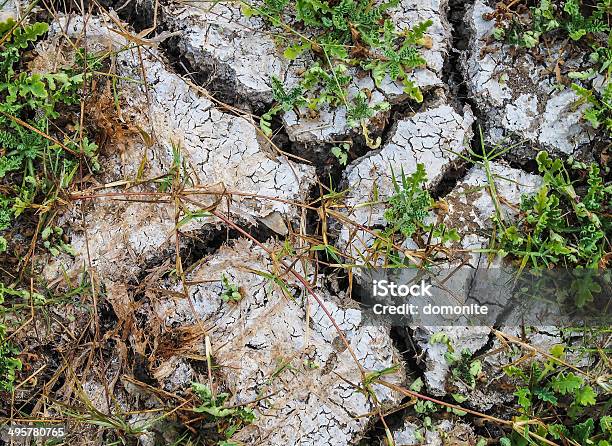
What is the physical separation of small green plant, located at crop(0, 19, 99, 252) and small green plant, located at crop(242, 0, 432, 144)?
2.52ft

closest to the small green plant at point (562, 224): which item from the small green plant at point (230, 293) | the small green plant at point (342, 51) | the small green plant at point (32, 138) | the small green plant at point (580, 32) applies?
the small green plant at point (580, 32)

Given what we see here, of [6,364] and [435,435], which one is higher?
[6,364]

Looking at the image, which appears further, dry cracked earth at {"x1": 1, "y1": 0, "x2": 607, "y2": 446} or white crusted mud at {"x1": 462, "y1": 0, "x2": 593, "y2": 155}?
white crusted mud at {"x1": 462, "y1": 0, "x2": 593, "y2": 155}

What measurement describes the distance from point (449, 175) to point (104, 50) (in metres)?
1.51

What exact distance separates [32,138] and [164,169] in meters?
0.53

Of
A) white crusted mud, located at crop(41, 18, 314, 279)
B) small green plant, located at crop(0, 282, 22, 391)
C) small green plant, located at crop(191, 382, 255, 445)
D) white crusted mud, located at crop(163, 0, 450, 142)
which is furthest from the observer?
white crusted mud, located at crop(163, 0, 450, 142)

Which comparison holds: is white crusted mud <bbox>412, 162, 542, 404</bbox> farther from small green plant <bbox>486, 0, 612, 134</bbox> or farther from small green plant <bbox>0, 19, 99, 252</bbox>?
small green plant <bbox>0, 19, 99, 252</bbox>

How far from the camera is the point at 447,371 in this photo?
2.82m

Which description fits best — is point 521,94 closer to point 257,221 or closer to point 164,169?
point 257,221

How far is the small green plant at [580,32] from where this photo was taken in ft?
9.64

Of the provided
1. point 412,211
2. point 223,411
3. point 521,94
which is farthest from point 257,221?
point 521,94

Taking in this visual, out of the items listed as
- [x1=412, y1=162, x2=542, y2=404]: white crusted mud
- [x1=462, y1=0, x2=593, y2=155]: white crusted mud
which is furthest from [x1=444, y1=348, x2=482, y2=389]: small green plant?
[x1=462, y1=0, x2=593, y2=155]: white crusted mud

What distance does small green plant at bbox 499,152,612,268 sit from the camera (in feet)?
9.26

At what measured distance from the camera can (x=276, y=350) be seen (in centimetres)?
280
